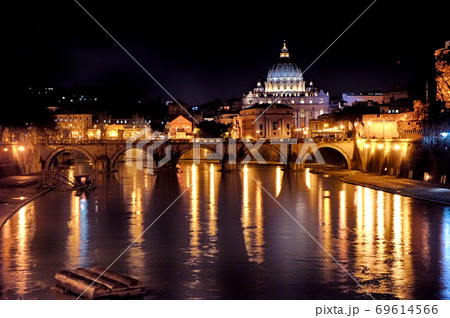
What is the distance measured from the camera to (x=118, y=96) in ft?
624

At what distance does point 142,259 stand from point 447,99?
4177 cm

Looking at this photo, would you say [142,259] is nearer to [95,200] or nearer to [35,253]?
[35,253]

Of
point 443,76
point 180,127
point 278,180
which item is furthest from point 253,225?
point 180,127

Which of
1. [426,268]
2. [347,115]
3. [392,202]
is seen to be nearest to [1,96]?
[392,202]

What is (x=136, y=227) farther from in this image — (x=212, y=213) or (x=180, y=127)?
(x=180, y=127)

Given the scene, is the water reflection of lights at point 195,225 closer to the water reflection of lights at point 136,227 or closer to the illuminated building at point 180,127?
the water reflection of lights at point 136,227

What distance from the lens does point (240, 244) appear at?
29438 millimetres

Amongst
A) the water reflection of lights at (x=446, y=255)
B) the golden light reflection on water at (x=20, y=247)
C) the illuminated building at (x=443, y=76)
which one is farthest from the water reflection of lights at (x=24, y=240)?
the illuminated building at (x=443, y=76)

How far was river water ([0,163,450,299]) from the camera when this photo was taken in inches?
867

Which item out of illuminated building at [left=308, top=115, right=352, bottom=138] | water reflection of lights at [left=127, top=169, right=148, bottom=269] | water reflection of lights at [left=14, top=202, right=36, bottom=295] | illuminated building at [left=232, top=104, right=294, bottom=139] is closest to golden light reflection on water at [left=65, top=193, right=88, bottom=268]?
water reflection of lights at [left=14, top=202, right=36, bottom=295]

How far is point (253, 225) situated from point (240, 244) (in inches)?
233

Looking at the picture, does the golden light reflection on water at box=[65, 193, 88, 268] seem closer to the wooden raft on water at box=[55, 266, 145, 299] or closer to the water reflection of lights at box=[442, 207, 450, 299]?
the wooden raft on water at box=[55, 266, 145, 299]

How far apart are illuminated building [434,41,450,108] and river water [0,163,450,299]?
14118mm

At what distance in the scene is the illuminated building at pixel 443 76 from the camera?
196ft
